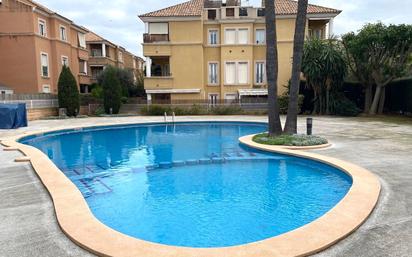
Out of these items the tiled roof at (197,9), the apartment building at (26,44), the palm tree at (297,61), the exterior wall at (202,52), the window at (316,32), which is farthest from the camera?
the window at (316,32)

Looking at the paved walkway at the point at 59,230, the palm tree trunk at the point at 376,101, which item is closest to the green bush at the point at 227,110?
the palm tree trunk at the point at 376,101

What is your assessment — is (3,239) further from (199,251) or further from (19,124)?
(19,124)

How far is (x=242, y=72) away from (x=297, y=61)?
19.2 m

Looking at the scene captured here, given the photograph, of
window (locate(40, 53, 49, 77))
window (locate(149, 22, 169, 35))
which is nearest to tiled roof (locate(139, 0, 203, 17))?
window (locate(149, 22, 169, 35))

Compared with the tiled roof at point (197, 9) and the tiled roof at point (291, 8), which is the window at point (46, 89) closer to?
the tiled roof at point (197, 9)

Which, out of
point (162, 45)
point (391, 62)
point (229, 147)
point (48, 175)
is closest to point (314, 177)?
point (229, 147)

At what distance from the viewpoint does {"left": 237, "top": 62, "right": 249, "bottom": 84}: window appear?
3191cm

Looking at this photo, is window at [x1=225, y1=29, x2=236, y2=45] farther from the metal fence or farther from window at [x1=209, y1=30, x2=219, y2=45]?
the metal fence

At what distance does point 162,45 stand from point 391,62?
1961cm

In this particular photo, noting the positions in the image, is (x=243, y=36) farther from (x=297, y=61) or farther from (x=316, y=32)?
(x=297, y=61)

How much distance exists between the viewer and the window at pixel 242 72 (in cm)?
3191

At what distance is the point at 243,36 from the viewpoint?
3156 centimetres

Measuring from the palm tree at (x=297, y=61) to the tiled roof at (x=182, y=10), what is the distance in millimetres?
19504

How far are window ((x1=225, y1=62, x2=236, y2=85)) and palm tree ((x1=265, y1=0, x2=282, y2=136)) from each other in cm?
1887
